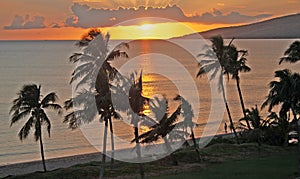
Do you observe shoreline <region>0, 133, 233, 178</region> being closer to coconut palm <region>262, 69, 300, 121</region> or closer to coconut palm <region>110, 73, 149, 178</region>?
coconut palm <region>110, 73, 149, 178</region>

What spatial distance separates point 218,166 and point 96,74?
33.9 feet

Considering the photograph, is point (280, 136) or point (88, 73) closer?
point (88, 73)

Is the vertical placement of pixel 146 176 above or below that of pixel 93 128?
below

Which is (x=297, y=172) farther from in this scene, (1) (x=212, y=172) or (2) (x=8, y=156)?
(2) (x=8, y=156)

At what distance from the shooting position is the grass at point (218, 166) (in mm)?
28103

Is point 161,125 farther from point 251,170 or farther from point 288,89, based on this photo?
point 288,89

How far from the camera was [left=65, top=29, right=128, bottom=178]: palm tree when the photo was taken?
81.7 feet

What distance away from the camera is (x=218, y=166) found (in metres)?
31.2

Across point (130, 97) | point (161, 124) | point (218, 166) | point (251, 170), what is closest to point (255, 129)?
point (218, 166)

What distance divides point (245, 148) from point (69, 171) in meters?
13.3

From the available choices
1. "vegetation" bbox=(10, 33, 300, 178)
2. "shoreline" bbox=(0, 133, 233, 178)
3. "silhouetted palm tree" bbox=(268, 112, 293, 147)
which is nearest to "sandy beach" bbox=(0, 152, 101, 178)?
"shoreline" bbox=(0, 133, 233, 178)

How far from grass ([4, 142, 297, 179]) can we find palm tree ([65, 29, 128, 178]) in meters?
4.31

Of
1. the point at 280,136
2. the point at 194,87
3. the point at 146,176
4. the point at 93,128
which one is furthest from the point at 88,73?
the point at 194,87

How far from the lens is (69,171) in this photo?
31219 millimetres
